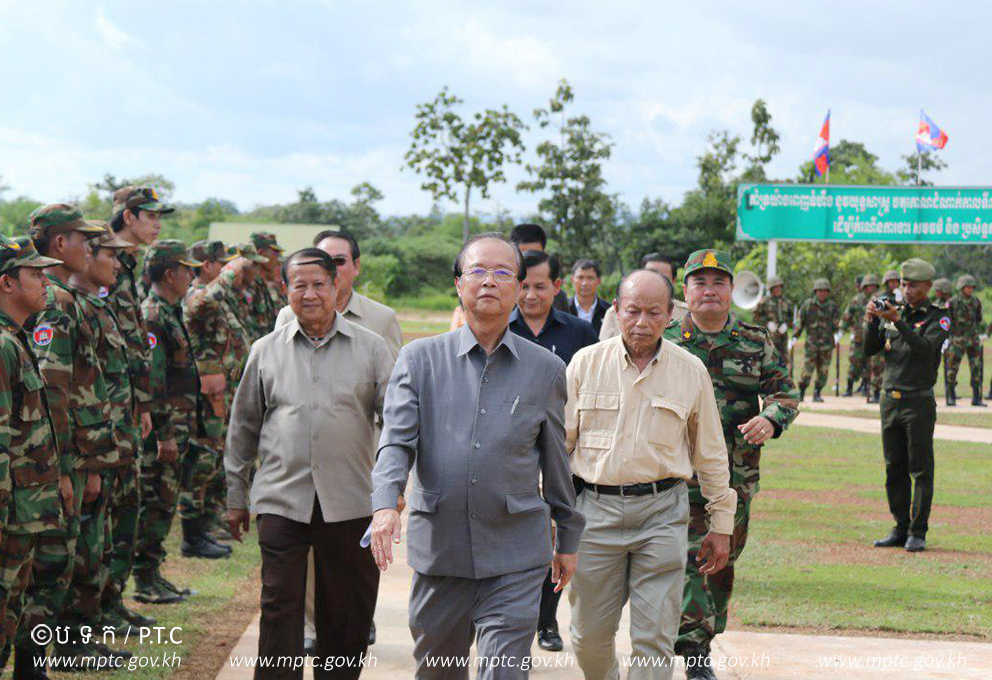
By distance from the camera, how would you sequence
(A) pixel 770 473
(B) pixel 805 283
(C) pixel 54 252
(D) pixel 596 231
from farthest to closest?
(D) pixel 596 231 < (B) pixel 805 283 < (A) pixel 770 473 < (C) pixel 54 252

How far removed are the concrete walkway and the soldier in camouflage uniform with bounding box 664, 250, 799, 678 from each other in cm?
39

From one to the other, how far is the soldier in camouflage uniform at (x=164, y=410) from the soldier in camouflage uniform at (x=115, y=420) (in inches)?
31.3

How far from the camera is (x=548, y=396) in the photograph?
14.0 feet

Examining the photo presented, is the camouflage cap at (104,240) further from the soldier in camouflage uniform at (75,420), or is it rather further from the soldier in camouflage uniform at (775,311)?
the soldier in camouflage uniform at (775,311)

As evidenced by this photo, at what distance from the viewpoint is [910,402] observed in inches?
368

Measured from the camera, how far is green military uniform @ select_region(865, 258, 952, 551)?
367 inches

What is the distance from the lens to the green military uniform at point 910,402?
9.31m

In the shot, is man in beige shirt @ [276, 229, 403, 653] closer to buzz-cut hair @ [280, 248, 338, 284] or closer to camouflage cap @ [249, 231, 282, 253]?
buzz-cut hair @ [280, 248, 338, 284]

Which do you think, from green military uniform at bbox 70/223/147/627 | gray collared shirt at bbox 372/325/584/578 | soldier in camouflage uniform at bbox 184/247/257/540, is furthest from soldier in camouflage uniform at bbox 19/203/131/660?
soldier in camouflage uniform at bbox 184/247/257/540

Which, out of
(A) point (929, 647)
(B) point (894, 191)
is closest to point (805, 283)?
(B) point (894, 191)

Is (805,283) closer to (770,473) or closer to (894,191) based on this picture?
(894,191)

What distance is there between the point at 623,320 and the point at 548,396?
43.9 inches

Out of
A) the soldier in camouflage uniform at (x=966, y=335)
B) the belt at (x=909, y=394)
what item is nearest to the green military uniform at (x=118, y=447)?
the belt at (x=909, y=394)

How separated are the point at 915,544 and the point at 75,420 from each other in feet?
22.4
